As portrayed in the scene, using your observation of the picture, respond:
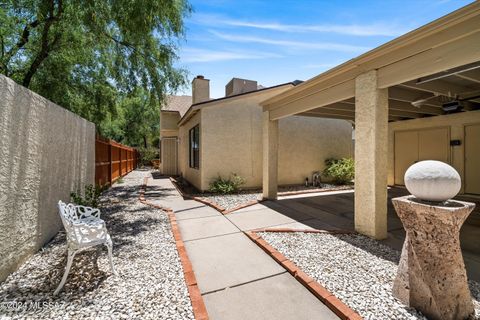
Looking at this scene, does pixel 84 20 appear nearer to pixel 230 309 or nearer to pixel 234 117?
pixel 234 117

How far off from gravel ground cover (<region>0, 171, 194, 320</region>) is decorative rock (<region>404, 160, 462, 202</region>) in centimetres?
283

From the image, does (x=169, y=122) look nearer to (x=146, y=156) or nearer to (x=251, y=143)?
(x=251, y=143)

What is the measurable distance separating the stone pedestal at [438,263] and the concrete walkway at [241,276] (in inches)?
38.6

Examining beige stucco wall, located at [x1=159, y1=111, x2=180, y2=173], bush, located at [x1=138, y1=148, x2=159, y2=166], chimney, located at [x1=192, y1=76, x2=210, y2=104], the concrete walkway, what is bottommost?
the concrete walkway

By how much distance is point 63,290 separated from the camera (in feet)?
9.06

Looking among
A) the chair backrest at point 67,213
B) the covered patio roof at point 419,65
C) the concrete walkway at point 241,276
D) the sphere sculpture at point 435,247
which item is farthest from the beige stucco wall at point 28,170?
the covered patio roof at point 419,65

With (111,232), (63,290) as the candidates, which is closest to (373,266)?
(63,290)

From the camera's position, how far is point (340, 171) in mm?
11039

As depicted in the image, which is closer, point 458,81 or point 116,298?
point 116,298

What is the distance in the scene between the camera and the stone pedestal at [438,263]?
7.32ft

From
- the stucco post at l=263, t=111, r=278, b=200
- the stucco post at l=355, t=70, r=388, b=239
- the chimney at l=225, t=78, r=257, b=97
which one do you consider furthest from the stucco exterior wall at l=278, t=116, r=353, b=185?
the stucco post at l=355, t=70, r=388, b=239

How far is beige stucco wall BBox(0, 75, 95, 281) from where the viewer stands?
295cm

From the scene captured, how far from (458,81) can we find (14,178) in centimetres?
896

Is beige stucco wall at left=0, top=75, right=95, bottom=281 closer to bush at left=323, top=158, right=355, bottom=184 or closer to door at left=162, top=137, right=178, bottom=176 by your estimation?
bush at left=323, top=158, right=355, bottom=184
